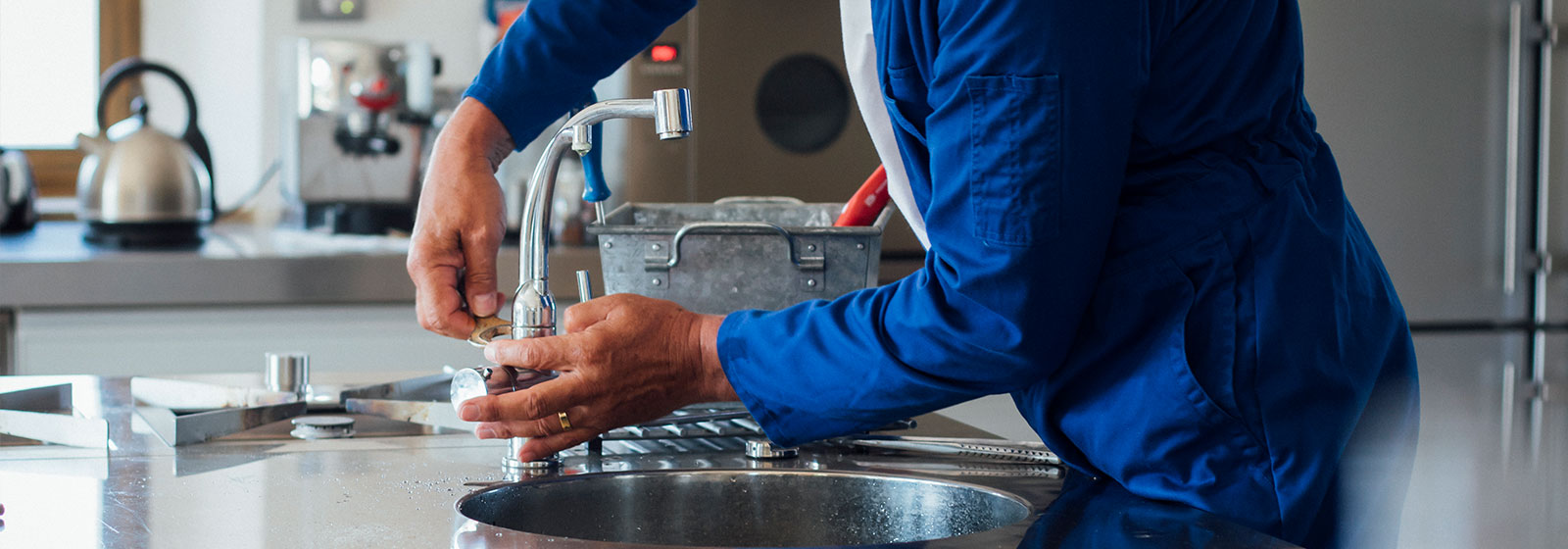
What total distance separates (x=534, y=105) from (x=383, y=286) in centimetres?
112

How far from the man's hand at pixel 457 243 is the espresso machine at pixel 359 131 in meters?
1.46

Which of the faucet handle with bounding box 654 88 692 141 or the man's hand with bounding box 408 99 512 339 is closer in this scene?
the faucet handle with bounding box 654 88 692 141

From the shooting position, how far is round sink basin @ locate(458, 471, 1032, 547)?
32.1 inches

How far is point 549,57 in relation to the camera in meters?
1.04

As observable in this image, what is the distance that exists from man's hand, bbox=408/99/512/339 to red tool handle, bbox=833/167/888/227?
280mm

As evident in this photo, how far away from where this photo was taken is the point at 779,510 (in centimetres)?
85

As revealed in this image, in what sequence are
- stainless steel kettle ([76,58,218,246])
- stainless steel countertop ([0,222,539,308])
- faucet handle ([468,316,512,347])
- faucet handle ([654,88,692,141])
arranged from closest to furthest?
faucet handle ([654,88,692,141]) → faucet handle ([468,316,512,347]) → stainless steel countertop ([0,222,539,308]) → stainless steel kettle ([76,58,218,246])

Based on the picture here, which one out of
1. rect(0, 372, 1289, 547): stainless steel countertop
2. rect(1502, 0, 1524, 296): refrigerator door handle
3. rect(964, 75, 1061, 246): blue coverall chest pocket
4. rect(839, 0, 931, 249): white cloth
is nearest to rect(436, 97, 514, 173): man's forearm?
rect(0, 372, 1289, 547): stainless steel countertop

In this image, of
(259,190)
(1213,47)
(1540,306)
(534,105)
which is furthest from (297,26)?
(1540,306)

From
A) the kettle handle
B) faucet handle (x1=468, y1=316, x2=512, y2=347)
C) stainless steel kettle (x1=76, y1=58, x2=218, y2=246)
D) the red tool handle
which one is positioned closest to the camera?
faucet handle (x1=468, y1=316, x2=512, y2=347)

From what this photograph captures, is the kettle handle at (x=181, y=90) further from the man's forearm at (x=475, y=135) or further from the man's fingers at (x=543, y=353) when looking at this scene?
the man's fingers at (x=543, y=353)

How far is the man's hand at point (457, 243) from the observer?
927mm

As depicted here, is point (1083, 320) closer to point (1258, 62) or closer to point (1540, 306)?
point (1258, 62)

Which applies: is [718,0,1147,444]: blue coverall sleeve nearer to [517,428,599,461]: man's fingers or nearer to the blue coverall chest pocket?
the blue coverall chest pocket
